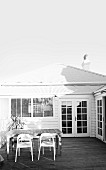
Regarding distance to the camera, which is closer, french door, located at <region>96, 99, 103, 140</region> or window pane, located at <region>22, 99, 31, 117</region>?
french door, located at <region>96, 99, 103, 140</region>

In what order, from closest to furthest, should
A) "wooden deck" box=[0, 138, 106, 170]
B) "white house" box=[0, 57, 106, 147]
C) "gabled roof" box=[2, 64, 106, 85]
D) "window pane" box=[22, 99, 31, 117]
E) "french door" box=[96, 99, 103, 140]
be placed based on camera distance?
"wooden deck" box=[0, 138, 106, 170] < "french door" box=[96, 99, 103, 140] < "white house" box=[0, 57, 106, 147] < "window pane" box=[22, 99, 31, 117] < "gabled roof" box=[2, 64, 106, 85]

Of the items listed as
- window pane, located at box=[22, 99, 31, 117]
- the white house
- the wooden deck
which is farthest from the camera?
window pane, located at box=[22, 99, 31, 117]

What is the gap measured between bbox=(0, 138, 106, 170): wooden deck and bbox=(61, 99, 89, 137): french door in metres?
3.20

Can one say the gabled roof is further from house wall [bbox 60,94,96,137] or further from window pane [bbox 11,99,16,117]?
window pane [bbox 11,99,16,117]

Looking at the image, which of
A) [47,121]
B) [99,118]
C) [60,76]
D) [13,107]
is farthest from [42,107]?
[99,118]

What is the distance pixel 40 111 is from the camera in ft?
46.1

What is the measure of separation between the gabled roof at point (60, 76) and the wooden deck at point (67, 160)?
470 cm

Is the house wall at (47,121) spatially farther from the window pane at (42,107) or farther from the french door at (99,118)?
the french door at (99,118)

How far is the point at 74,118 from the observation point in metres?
13.8

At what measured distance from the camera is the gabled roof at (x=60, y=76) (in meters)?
14.3

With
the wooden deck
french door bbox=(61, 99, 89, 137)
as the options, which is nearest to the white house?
french door bbox=(61, 99, 89, 137)

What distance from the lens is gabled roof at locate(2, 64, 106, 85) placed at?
46.9 feet

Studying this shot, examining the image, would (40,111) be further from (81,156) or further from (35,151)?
(81,156)

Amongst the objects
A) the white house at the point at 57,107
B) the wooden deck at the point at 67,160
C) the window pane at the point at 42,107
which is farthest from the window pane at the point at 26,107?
the wooden deck at the point at 67,160
